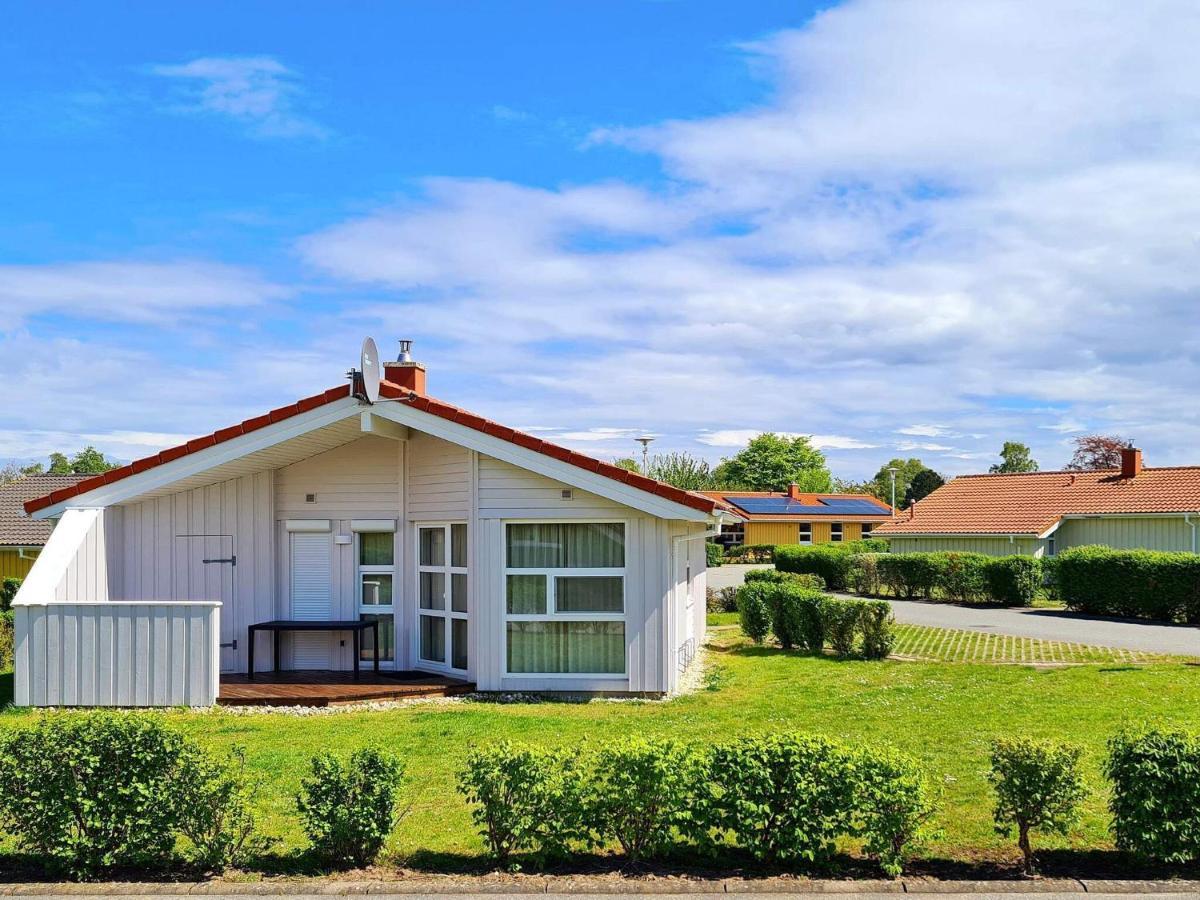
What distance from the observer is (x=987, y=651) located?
18656mm

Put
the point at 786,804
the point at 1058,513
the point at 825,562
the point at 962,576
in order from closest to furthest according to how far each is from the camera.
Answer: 1. the point at 786,804
2. the point at 962,576
3. the point at 1058,513
4. the point at 825,562

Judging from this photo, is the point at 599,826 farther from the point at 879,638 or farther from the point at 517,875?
the point at 879,638

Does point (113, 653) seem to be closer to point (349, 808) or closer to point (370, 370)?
point (370, 370)

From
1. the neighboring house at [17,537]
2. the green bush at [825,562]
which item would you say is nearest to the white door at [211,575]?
the neighboring house at [17,537]

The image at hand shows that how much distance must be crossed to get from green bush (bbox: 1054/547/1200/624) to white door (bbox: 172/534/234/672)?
67.8 feet

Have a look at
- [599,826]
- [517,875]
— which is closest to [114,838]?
[517,875]

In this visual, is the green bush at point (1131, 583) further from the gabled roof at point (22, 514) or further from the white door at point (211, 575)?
the gabled roof at point (22, 514)

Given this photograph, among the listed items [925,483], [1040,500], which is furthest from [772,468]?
[1040,500]

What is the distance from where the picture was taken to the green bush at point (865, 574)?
34000mm

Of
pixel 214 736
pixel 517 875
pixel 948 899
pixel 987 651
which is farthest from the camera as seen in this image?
pixel 987 651

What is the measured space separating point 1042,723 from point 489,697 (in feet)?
21.1

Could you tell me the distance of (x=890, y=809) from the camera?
6.35 meters

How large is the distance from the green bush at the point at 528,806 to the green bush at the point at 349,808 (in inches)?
19.7

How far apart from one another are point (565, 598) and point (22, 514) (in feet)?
84.3
